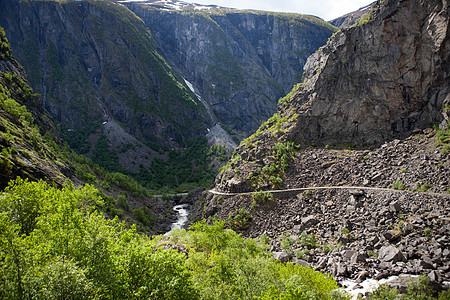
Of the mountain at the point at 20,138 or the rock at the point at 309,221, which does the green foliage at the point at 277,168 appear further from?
the mountain at the point at 20,138

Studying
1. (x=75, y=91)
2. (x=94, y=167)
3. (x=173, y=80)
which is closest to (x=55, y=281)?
(x=94, y=167)

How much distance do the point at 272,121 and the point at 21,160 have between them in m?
56.5

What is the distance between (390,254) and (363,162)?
22855 millimetres

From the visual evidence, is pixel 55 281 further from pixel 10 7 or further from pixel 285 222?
pixel 10 7

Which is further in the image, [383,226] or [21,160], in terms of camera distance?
[21,160]

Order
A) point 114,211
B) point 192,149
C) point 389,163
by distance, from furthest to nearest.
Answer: point 192,149
point 114,211
point 389,163

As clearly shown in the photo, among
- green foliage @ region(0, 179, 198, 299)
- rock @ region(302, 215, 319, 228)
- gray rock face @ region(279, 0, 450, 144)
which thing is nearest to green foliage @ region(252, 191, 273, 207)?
rock @ region(302, 215, 319, 228)

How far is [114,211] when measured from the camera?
54219mm

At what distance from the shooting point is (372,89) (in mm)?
52562

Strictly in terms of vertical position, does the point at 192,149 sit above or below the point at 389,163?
below

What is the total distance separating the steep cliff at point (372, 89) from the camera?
44.6 metres

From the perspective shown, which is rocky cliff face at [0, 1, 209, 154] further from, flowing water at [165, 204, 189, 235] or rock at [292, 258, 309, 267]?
rock at [292, 258, 309, 267]

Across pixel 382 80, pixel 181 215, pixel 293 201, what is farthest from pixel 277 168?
pixel 181 215

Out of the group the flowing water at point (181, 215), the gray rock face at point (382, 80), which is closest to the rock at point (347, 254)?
the gray rock face at point (382, 80)
